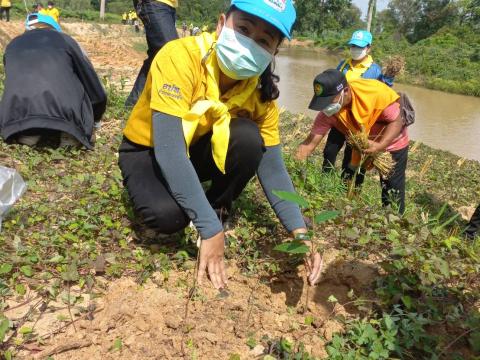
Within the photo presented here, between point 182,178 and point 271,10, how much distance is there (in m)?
0.72

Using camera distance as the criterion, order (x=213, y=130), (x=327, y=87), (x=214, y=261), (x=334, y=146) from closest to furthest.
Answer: (x=214, y=261) < (x=213, y=130) < (x=327, y=87) < (x=334, y=146)

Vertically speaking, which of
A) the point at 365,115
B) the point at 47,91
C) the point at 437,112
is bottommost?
the point at 437,112

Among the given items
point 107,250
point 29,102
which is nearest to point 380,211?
point 107,250

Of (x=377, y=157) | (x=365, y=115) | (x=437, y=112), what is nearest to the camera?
(x=365, y=115)

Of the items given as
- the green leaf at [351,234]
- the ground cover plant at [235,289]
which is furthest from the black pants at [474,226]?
the green leaf at [351,234]

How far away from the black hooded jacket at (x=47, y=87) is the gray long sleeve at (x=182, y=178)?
1.37 metres

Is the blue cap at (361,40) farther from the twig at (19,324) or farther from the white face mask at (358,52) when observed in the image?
the twig at (19,324)

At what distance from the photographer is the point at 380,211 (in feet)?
7.39

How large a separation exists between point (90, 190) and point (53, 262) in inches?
25.1

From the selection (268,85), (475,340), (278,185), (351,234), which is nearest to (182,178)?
(278,185)

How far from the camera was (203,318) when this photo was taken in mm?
1538

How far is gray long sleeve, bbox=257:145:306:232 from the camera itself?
1814 mm

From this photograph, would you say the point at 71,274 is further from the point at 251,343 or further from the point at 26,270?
the point at 251,343

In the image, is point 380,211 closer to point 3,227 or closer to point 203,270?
point 203,270
